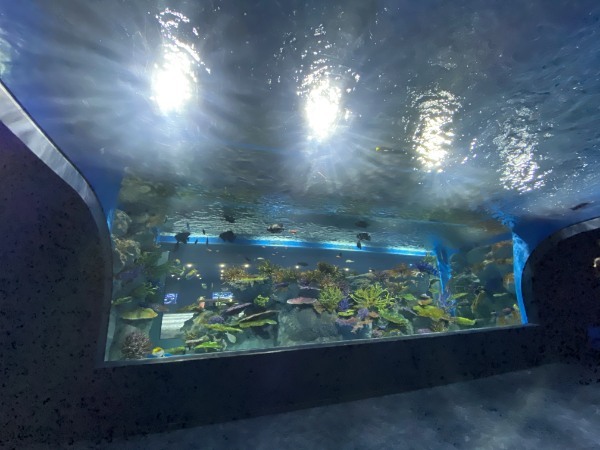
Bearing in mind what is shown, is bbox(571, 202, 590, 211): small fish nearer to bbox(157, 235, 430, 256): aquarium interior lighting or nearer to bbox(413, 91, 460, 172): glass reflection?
bbox(413, 91, 460, 172): glass reflection

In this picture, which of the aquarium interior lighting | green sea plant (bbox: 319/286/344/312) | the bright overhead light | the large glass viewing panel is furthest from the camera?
the aquarium interior lighting

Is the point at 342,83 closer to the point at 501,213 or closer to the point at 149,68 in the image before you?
the point at 149,68

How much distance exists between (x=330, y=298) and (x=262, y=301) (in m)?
3.02

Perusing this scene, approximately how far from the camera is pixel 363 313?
35.9 feet

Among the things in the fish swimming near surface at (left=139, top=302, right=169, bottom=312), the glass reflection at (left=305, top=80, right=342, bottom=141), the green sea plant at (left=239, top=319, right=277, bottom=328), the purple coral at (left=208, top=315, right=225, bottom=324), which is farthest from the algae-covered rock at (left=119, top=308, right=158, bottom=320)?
the glass reflection at (left=305, top=80, right=342, bottom=141)

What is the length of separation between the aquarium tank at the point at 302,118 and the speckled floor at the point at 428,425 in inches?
34.1

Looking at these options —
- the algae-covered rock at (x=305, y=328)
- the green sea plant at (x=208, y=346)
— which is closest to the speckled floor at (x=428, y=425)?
the algae-covered rock at (x=305, y=328)

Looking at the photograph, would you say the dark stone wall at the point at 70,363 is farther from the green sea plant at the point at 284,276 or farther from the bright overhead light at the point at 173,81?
the green sea plant at the point at 284,276

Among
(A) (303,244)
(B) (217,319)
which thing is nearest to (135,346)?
(B) (217,319)

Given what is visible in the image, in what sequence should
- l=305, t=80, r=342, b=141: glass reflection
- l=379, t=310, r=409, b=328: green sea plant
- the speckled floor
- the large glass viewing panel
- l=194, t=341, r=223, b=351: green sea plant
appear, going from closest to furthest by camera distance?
the speckled floor, l=305, t=80, r=342, b=141: glass reflection, l=194, t=341, r=223, b=351: green sea plant, the large glass viewing panel, l=379, t=310, r=409, b=328: green sea plant

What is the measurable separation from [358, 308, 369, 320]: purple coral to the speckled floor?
6865 mm

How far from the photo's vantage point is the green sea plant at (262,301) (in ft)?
35.4

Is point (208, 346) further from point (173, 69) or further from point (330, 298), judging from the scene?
point (173, 69)

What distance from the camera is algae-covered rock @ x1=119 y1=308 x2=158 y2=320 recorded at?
30.9 feet
